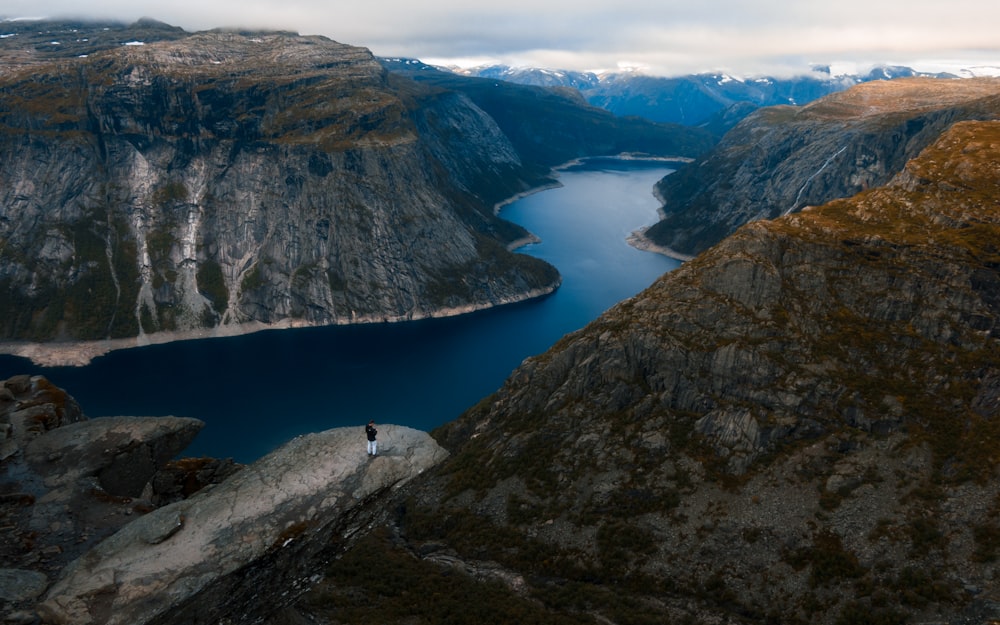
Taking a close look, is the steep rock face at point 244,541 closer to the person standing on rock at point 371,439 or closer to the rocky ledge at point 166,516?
the rocky ledge at point 166,516

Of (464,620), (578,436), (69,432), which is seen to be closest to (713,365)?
(578,436)

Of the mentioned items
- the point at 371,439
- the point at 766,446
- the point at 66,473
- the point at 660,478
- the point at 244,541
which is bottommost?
the point at 660,478

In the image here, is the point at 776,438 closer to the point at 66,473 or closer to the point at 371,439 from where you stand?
the point at 371,439

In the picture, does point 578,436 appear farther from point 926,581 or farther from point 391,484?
point 391,484

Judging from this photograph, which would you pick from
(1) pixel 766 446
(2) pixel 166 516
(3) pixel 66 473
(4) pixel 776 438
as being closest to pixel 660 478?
(1) pixel 766 446

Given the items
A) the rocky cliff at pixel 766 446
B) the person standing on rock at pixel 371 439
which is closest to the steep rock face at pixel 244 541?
the person standing on rock at pixel 371 439

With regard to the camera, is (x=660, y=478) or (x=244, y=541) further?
(x=660, y=478)

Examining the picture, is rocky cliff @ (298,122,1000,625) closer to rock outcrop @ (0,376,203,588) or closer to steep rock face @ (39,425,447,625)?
rock outcrop @ (0,376,203,588)
